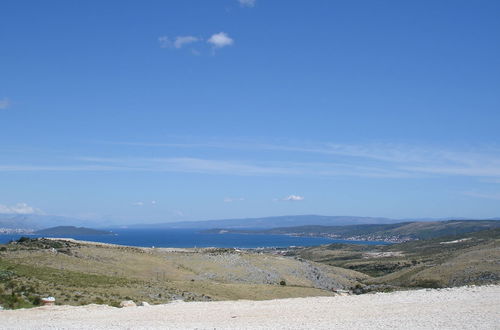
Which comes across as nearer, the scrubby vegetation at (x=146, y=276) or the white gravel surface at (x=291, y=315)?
the white gravel surface at (x=291, y=315)

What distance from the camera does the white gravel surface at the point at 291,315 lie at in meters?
18.2

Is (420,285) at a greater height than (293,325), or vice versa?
(293,325)

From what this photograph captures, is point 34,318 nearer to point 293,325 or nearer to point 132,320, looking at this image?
point 132,320

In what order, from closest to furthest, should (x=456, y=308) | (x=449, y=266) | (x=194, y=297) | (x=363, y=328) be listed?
(x=363, y=328) < (x=456, y=308) < (x=194, y=297) < (x=449, y=266)

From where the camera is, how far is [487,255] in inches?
2270

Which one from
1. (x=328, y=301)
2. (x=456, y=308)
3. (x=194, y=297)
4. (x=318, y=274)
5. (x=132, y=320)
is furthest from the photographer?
(x=318, y=274)

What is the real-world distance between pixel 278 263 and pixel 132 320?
160 feet

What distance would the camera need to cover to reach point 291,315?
2077cm

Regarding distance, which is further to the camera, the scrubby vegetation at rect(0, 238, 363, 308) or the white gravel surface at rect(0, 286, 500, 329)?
the scrubby vegetation at rect(0, 238, 363, 308)

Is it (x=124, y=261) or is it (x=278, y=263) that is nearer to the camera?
(x=124, y=261)

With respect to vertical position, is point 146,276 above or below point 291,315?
below

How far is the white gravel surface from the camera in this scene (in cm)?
1819

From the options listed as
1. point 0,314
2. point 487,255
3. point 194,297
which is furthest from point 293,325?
point 487,255

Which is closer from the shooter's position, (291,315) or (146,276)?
(291,315)
